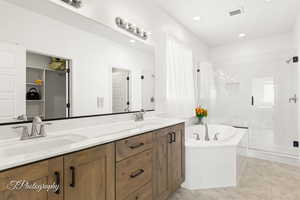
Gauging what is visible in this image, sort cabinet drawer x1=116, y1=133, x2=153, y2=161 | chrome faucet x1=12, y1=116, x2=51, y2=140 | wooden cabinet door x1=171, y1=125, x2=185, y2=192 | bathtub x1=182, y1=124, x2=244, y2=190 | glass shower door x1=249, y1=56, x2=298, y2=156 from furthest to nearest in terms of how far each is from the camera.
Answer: glass shower door x1=249, y1=56, x2=298, y2=156
bathtub x1=182, y1=124, x2=244, y2=190
wooden cabinet door x1=171, y1=125, x2=185, y2=192
cabinet drawer x1=116, y1=133, x2=153, y2=161
chrome faucet x1=12, y1=116, x2=51, y2=140

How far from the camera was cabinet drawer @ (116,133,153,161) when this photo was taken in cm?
131

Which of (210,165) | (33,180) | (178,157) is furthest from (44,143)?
(210,165)

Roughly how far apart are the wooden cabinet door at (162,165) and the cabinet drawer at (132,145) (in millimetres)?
139

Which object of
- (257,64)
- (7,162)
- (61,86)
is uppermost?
(257,64)

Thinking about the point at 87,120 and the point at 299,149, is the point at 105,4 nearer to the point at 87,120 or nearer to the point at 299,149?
the point at 87,120

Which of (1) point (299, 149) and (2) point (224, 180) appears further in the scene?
(1) point (299, 149)

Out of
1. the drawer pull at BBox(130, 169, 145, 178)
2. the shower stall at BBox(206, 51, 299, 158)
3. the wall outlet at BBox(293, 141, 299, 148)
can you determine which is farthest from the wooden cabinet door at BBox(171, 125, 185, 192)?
the wall outlet at BBox(293, 141, 299, 148)

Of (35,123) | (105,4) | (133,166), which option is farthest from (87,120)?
(105,4)

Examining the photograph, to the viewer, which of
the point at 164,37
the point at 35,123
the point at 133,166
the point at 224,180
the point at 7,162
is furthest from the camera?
the point at 164,37

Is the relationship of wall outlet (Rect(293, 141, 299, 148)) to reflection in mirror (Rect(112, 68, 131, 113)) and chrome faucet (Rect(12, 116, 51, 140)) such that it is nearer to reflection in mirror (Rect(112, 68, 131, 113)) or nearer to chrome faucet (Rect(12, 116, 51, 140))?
reflection in mirror (Rect(112, 68, 131, 113))

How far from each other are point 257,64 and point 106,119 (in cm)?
359

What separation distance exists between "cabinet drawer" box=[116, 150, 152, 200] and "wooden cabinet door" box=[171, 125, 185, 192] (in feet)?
1.61

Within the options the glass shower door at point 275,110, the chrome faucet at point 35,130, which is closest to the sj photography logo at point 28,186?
the chrome faucet at point 35,130

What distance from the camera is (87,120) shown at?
64.5 inches
